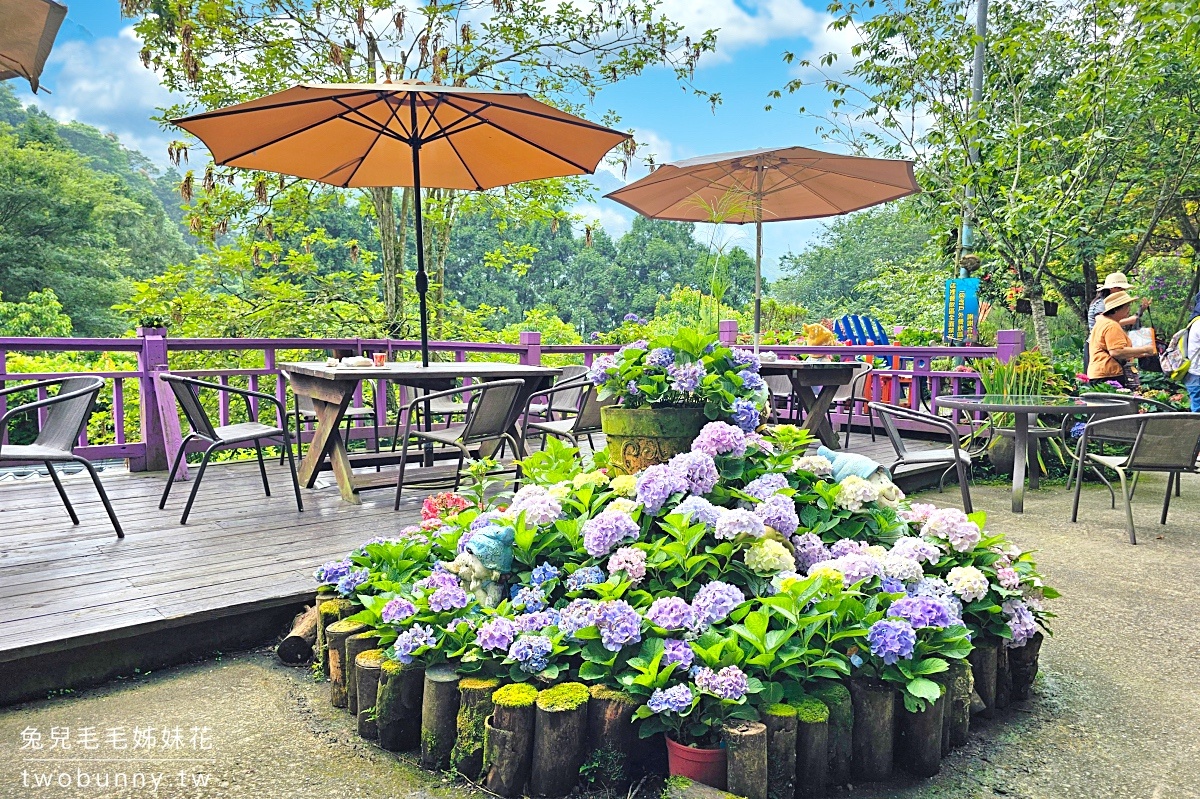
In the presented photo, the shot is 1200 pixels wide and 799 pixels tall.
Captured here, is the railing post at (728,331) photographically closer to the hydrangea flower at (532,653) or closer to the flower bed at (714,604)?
Result: the flower bed at (714,604)

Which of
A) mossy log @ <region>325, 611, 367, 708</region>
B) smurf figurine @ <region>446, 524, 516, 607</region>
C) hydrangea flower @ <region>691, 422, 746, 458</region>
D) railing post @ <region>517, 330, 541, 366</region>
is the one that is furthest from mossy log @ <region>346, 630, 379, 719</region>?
railing post @ <region>517, 330, 541, 366</region>

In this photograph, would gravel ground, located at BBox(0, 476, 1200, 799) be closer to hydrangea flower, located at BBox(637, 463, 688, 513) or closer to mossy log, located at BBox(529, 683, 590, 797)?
mossy log, located at BBox(529, 683, 590, 797)

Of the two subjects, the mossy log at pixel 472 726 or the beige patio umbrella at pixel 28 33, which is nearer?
the mossy log at pixel 472 726

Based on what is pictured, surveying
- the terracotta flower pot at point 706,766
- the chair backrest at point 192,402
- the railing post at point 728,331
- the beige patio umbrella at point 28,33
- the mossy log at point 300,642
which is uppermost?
the beige patio umbrella at point 28,33

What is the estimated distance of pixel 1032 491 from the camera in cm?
548

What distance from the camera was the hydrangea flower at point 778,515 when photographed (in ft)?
7.32

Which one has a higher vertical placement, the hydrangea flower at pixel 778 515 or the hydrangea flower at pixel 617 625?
the hydrangea flower at pixel 778 515

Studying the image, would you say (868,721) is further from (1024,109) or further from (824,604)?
(1024,109)

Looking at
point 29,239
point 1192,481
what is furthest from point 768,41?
point 1192,481

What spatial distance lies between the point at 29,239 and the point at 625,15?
70.4 feet

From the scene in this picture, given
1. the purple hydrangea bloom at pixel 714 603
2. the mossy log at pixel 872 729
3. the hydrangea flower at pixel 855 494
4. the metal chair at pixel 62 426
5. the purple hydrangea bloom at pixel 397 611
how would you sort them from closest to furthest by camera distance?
the mossy log at pixel 872 729, the purple hydrangea bloom at pixel 714 603, the purple hydrangea bloom at pixel 397 611, the hydrangea flower at pixel 855 494, the metal chair at pixel 62 426

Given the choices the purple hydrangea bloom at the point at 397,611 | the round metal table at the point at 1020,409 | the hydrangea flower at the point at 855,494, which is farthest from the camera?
the round metal table at the point at 1020,409

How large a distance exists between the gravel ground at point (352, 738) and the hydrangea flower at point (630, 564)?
0.65 m

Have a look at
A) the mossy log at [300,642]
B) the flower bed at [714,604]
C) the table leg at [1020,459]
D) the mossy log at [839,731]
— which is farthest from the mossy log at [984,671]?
the table leg at [1020,459]
